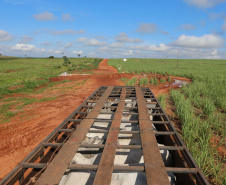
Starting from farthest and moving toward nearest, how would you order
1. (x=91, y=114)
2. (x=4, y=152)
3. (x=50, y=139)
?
1. (x=4, y=152)
2. (x=91, y=114)
3. (x=50, y=139)

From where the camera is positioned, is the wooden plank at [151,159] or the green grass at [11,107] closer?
the wooden plank at [151,159]

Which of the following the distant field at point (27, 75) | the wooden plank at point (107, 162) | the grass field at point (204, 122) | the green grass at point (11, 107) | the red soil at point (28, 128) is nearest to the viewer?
the wooden plank at point (107, 162)

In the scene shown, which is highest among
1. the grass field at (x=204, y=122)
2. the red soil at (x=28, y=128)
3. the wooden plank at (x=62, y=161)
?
the wooden plank at (x=62, y=161)

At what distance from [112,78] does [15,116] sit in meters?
11.8

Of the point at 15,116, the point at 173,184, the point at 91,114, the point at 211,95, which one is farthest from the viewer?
the point at 211,95

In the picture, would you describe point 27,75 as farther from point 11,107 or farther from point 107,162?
point 107,162

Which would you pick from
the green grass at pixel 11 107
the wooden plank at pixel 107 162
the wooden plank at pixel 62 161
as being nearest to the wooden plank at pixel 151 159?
the wooden plank at pixel 107 162

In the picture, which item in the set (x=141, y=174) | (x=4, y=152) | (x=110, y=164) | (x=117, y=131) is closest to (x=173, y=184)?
(x=141, y=174)

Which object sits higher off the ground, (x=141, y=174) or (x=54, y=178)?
(x=54, y=178)

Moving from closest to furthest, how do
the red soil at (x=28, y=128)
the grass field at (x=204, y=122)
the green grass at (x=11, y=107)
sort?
1. the grass field at (x=204, y=122)
2. the red soil at (x=28, y=128)
3. the green grass at (x=11, y=107)

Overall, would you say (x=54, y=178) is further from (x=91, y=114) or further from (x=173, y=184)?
(x=91, y=114)

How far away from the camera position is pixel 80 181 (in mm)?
1653

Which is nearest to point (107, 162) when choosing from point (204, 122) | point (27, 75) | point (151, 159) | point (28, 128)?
point (151, 159)

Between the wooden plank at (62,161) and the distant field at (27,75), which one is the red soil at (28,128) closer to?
the wooden plank at (62,161)
